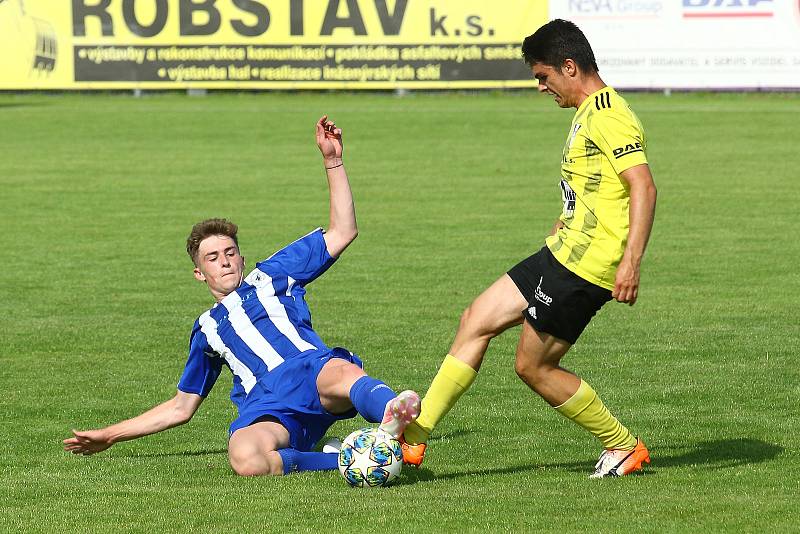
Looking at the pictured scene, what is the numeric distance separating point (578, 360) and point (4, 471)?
156 inches

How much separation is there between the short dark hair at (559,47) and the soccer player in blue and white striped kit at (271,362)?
1.14 metres

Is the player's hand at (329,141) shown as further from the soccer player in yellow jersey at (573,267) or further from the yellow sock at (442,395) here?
the yellow sock at (442,395)

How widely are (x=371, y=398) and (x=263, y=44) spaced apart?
29.3 metres

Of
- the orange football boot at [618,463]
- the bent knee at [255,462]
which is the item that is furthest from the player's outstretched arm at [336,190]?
the orange football boot at [618,463]

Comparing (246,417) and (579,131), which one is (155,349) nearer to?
(246,417)

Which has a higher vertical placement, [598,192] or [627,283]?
[598,192]

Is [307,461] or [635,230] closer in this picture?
[635,230]

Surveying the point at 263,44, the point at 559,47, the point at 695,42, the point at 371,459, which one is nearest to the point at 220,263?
the point at 371,459

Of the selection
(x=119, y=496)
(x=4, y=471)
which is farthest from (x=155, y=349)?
(x=119, y=496)

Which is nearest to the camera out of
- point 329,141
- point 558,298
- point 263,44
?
point 558,298

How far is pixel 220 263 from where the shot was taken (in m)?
6.93

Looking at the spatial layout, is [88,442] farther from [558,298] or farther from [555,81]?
[555,81]

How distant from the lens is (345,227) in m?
7.07

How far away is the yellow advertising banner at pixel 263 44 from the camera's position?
111ft
